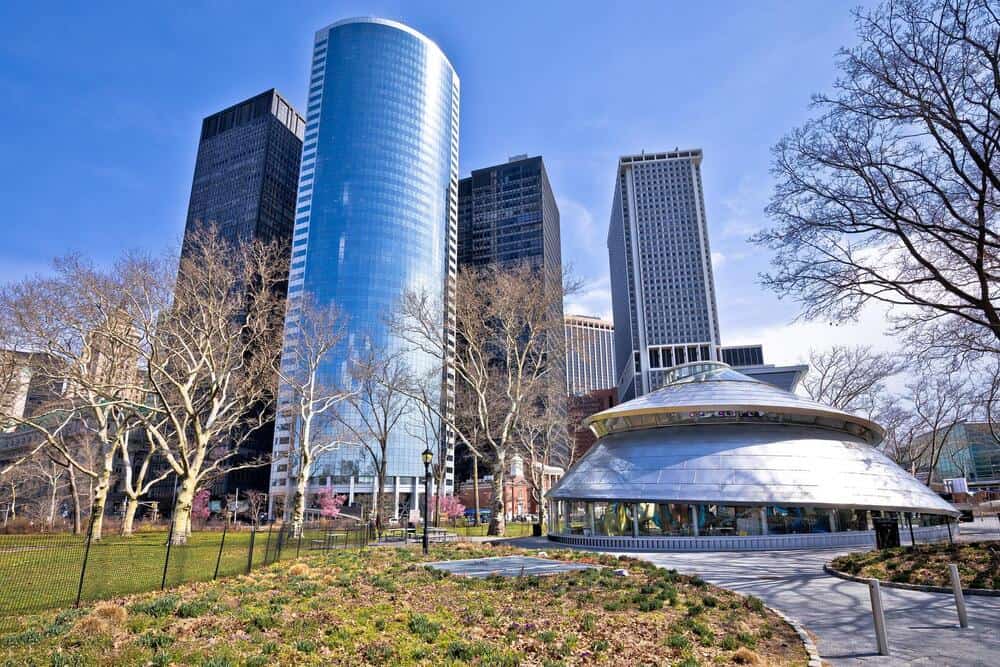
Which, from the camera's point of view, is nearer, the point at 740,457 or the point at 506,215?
the point at 740,457

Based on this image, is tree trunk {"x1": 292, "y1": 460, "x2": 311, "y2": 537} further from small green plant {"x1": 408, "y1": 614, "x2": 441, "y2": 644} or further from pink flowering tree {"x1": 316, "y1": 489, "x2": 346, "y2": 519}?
pink flowering tree {"x1": 316, "y1": 489, "x2": 346, "y2": 519}

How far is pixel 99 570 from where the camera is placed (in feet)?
Result: 58.9

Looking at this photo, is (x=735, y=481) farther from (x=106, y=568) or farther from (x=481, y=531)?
(x=106, y=568)

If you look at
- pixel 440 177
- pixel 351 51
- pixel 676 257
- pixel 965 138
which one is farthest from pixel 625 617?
pixel 676 257

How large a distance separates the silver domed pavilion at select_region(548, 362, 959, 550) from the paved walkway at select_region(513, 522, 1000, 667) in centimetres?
714

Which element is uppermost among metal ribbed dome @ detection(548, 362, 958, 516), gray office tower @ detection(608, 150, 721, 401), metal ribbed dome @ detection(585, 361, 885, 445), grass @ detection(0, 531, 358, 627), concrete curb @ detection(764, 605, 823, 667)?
gray office tower @ detection(608, 150, 721, 401)

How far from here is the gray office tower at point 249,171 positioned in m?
148

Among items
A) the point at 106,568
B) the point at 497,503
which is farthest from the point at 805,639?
the point at 497,503

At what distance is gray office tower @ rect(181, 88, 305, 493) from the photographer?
14825 centimetres

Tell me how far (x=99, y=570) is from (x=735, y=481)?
26.2 meters

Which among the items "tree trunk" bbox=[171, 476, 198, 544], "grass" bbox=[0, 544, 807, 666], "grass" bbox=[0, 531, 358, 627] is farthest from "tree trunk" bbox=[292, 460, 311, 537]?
"grass" bbox=[0, 544, 807, 666]

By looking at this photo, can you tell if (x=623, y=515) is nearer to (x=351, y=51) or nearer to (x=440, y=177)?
(x=440, y=177)

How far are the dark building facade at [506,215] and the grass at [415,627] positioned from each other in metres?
146

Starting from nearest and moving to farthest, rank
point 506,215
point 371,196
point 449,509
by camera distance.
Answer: point 449,509, point 371,196, point 506,215
